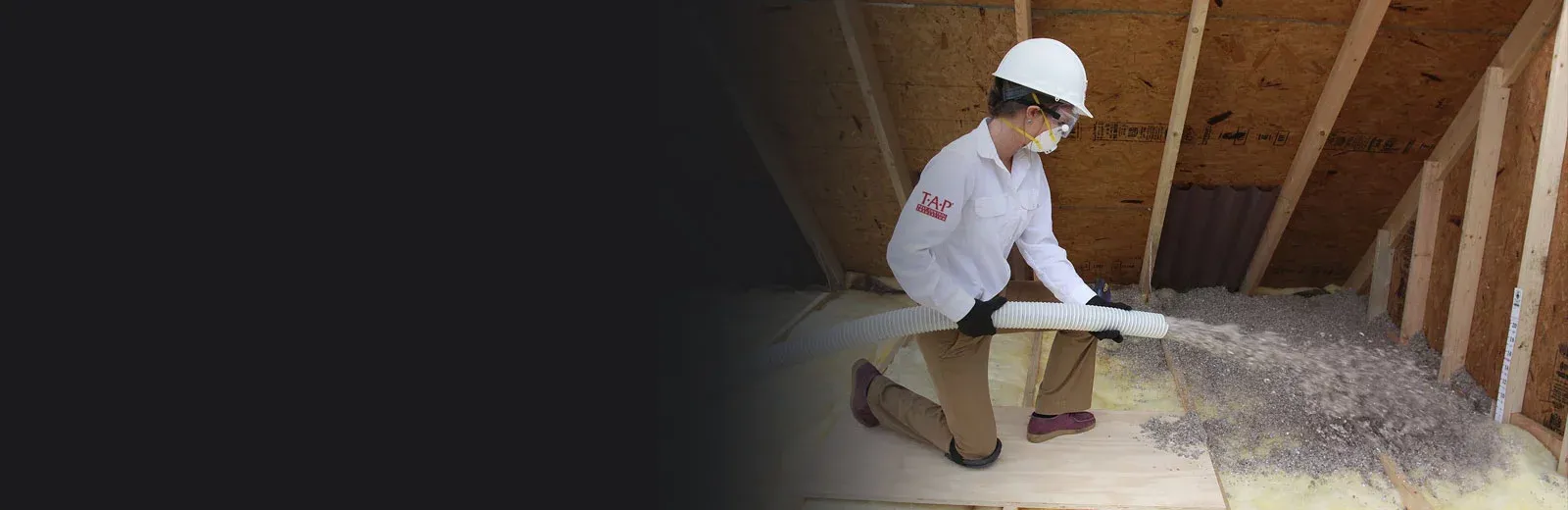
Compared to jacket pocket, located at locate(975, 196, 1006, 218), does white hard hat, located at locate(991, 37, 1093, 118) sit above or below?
above

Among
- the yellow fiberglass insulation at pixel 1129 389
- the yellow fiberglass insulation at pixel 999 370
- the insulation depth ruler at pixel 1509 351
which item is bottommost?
the yellow fiberglass insulation at pixel 999 370

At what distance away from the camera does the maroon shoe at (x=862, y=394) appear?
323 cm

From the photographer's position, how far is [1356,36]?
10.5ft

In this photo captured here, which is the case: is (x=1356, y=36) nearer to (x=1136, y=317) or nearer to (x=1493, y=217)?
(x=1493, y=217)

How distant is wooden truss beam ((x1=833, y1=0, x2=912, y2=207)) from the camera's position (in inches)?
128

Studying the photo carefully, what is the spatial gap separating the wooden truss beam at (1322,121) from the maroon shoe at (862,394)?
82.0 inches

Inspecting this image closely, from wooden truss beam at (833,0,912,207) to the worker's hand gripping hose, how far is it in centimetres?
126

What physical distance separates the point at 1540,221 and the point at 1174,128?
1.18 metres

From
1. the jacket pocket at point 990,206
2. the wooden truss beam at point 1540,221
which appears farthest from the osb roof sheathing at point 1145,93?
the jacket pocket at point 990,206

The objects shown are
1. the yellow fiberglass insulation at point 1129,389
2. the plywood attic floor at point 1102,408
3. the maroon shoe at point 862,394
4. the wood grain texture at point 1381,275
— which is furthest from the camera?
the wood grain texture at point 1381,275

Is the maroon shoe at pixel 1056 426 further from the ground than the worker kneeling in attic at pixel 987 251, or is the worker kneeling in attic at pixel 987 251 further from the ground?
the worker kneeling in attic at pixel 987 251

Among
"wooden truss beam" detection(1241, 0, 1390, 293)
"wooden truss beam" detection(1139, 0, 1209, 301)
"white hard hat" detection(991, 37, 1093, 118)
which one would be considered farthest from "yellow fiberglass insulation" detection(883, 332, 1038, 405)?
"white hard hat" detection(991, 37, 1093, 118)

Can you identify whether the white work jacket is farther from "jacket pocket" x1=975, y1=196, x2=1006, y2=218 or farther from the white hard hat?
the white hard hat

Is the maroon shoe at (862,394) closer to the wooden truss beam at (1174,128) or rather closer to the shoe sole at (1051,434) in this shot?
the shoe sole at (1051,434)
